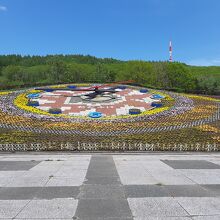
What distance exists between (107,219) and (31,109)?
143 feet

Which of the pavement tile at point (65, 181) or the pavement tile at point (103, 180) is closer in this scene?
the pavement tile at point (65, 181)

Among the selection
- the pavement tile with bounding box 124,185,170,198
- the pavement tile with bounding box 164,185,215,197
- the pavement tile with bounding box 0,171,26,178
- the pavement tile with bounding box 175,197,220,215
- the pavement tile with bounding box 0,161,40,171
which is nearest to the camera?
the pavement tile with bounding box 175,197,220,215

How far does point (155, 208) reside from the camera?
31.0 feet

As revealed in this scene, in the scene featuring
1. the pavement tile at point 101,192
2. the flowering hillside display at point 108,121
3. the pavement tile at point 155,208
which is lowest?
the flowering hillside display at point 108,121

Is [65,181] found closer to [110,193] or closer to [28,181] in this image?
[28,181]

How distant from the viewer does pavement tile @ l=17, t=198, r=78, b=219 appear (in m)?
8.78

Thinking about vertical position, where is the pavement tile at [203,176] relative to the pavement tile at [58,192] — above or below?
below

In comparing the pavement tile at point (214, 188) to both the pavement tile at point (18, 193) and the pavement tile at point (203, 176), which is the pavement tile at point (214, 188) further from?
the pavement tile at point (18, 193)

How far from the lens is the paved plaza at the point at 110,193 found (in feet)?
→ 29.3

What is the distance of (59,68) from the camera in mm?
125312

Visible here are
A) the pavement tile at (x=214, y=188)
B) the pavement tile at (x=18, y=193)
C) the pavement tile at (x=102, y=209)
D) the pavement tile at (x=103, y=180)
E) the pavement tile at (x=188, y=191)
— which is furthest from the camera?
the pavement tile at (x=103, y=180)

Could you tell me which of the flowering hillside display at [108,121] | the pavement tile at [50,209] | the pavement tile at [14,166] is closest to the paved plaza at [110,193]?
the pavement tile at [50,209]

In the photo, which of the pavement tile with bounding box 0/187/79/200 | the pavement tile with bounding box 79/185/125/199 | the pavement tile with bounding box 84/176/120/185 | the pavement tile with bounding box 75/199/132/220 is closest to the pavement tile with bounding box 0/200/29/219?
the pavement tile with bounding box 0/187/79/200

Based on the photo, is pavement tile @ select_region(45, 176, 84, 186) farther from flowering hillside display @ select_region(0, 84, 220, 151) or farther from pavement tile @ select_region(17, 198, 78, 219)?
flowering hillside display @ select_region(0, 84, 220, 151)
